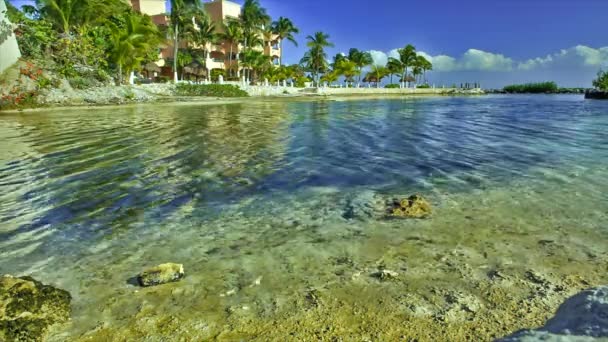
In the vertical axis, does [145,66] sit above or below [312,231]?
above

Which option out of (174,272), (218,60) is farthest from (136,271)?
(218,60)

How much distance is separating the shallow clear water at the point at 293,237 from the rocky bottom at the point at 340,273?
0.07 feet

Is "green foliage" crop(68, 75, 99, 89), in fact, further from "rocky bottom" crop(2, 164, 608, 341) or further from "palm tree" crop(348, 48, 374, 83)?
"palm tree" crop(348, 48, 374, 83)

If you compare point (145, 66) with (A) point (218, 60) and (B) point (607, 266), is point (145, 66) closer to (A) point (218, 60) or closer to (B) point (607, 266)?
(A) point (218, 60)

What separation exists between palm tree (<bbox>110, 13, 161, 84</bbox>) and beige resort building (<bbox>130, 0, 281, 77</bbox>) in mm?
21019

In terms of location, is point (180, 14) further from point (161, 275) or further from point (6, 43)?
point (161, 275)

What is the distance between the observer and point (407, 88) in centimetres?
10288

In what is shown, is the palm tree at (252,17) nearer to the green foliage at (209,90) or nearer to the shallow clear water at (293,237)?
the green foliage at (209,90)

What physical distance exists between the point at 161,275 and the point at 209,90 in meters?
50.2

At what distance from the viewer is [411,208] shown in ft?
19.8

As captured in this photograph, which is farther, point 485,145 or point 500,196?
point 485,145

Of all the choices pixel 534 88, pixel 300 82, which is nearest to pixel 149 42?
pixel 300 82

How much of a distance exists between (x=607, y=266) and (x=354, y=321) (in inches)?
123

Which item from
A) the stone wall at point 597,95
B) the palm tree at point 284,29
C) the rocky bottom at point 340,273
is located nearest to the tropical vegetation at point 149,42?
the palm tree at point 284,29
